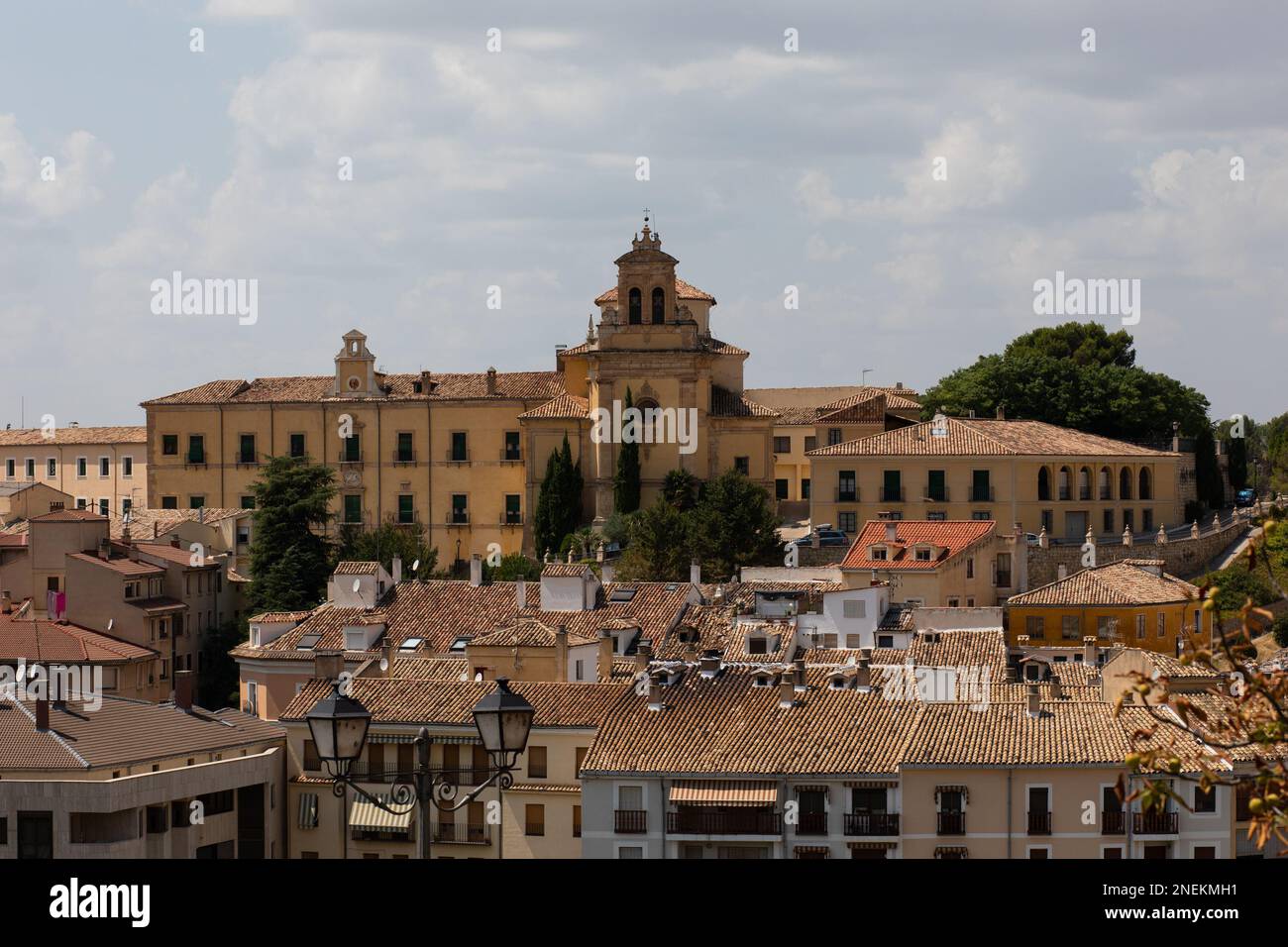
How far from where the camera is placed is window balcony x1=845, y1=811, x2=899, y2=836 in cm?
3044

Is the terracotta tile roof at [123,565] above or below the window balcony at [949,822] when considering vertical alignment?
above

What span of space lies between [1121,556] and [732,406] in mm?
16767

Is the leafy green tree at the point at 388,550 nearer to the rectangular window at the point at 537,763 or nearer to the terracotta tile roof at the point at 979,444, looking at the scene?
the terracotta tile roof at the point at 979,444

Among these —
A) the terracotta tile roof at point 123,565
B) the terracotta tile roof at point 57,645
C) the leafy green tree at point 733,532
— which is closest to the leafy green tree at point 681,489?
the leafy green tree at point 733,532

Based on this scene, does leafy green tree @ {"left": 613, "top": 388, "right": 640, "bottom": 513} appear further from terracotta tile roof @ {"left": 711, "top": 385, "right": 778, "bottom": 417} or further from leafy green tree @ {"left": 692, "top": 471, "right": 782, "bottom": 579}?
leafy green tree @ {"left": 692, "top": 471, "right": 782, "bottom": 579}

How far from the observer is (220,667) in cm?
5716

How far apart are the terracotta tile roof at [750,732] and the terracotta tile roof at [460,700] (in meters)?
0.48

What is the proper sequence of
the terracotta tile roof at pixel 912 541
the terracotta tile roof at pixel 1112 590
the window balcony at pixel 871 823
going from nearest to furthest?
the window balcony at pixel 871 823, the terracotta tile roof at pixel 1112 590, the terracotta tile roof at pixel 912 541

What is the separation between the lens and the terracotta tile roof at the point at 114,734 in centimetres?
3078

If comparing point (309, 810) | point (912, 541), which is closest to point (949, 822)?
point (309, 810)

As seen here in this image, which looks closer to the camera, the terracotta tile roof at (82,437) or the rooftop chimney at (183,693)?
the rooftop chimney at (183,693)

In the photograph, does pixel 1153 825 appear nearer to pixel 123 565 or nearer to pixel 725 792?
pixel 725 792
